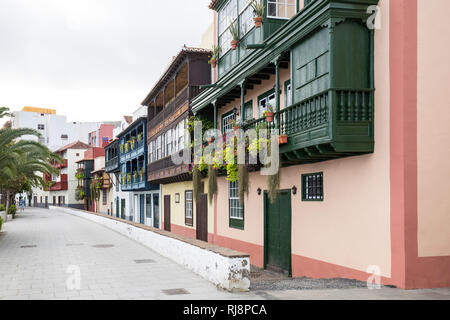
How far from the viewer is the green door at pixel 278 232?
13.1 metres

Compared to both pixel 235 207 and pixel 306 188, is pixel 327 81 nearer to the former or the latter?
pixel 306 188

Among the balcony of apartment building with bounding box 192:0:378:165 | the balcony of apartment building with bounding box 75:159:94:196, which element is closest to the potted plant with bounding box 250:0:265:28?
the balcony of apartment building with bounding box 192:0:378:165

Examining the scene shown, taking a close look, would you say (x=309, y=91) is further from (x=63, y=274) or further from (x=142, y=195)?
(x=142, y=195)

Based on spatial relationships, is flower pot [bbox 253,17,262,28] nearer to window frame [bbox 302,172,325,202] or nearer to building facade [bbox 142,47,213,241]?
window frame [bbox 302,172,325,202]

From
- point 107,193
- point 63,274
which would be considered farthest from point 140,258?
point 107,193

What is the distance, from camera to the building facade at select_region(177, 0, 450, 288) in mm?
8695

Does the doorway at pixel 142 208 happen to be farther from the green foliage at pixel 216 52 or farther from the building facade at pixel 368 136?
the building facade at pixel 368 136

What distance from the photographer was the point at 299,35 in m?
10.8

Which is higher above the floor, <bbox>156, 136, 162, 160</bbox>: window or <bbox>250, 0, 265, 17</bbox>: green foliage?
<bbox>250, 0, 265, 17</bbox>: green foliage

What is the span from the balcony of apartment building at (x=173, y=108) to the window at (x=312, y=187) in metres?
8.38

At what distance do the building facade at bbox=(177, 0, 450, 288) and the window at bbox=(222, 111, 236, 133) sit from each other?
5438 mm

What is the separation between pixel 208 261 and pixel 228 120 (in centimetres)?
905

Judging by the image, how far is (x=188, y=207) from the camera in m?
24.0

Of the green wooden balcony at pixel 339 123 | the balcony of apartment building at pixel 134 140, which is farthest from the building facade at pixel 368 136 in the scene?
the balcony of apartment building at pixel 134 140
